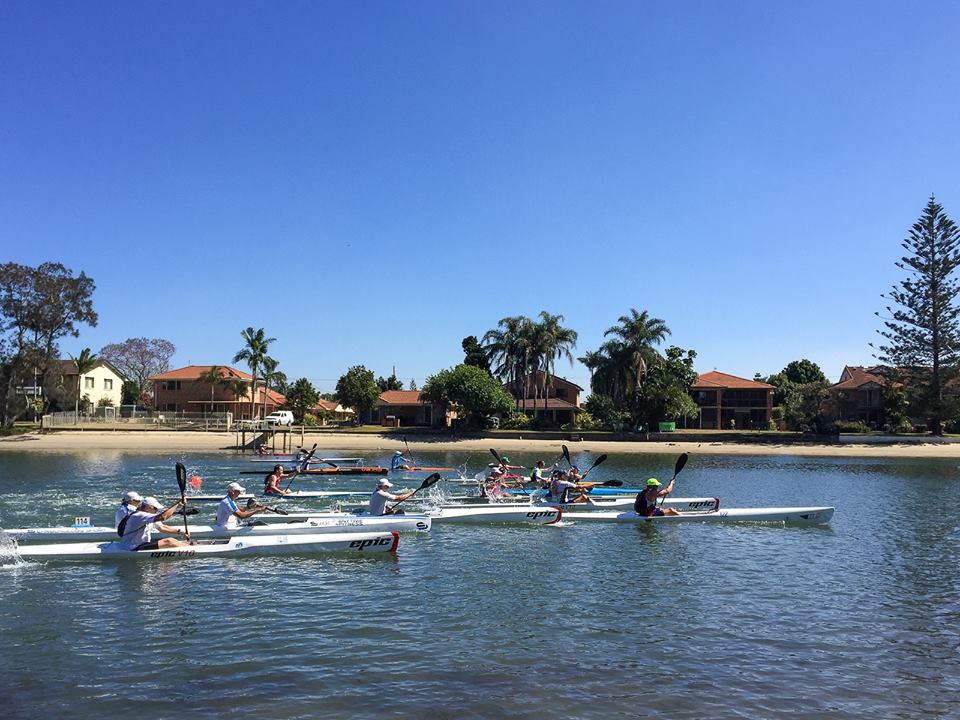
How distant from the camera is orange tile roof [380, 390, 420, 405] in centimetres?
8262

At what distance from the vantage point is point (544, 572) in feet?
54.7

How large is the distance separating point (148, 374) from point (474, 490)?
281 feet

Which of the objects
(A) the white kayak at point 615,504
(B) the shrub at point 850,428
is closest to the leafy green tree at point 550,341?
(B) the shrub at point 850,428

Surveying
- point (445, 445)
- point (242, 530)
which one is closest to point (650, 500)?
point (242, 530)

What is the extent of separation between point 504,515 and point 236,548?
333 inches

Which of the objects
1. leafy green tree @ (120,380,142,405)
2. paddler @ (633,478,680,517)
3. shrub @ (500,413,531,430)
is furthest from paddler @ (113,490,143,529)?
leafy green tree @ (120,380,142,405)

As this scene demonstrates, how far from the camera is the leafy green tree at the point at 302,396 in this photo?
7869cm

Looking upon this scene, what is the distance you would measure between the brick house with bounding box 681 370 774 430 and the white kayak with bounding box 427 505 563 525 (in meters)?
62.8

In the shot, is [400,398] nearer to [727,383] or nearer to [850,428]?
[727,383]

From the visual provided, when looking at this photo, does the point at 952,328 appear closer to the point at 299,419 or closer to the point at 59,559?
the point at 299,419

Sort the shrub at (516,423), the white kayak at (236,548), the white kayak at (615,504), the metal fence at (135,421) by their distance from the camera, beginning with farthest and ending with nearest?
the shrub at (516,423), the metal fence at (135,421), the white kayak at (615,504), the white kayak at (236,548)

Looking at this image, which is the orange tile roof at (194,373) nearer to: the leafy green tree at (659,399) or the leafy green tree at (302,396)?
the leafy green tree at (302,396)

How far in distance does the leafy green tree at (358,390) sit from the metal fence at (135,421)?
1561 centimetres

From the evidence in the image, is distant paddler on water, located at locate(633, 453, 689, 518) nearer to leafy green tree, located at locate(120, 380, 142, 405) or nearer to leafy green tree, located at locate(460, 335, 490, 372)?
leafy green tree, located at locate(460, 335, 490, 372)
